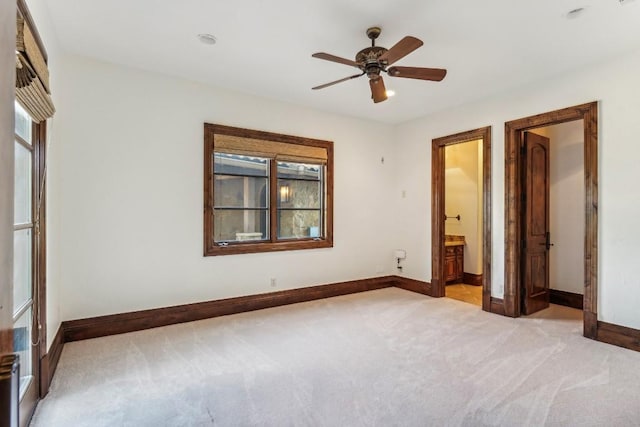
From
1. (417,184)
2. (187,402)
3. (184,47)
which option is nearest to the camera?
(187,402)

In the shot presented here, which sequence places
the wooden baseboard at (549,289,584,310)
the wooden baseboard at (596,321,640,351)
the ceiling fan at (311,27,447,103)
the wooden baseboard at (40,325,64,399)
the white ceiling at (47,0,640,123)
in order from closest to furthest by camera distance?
the wooden baseboard at (40,325,64,399) → the white ceiling at (47,0,640,123) → the ceiling fan at (311,27,447,103) → the wooden baseboard at (596,321,640,351) → the wooden baseboard at (549,289,584,310)

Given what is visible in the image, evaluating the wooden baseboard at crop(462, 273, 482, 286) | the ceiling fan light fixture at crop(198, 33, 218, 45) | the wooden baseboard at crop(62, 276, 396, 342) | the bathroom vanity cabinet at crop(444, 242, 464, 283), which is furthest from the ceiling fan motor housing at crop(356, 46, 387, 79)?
the wooden baseboard at crop(462, 273, 482, 286)

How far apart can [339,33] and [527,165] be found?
3004 millimetres

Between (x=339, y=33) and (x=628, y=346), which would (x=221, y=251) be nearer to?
(x=339, y=33)

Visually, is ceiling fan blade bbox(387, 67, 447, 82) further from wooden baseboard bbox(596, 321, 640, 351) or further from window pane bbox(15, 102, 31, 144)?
wooden baseboard bbox(596, 321, 640, 351)

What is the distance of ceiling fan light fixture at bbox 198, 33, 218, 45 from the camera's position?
2.96 metres

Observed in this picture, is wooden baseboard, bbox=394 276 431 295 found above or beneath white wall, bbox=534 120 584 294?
beneath

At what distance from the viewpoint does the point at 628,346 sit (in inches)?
125

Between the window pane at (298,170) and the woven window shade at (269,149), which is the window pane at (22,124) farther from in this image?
the window pane at (298,170)

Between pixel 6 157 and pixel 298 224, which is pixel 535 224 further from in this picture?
pixel 6 157

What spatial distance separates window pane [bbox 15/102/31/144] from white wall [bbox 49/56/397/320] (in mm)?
922

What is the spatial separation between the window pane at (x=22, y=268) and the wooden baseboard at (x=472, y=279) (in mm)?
6132

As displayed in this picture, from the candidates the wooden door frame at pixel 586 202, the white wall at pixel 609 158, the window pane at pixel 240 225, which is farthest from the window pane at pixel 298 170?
the wooden door frame at pixel 586 202

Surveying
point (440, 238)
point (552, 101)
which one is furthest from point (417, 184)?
point (552, 101)
